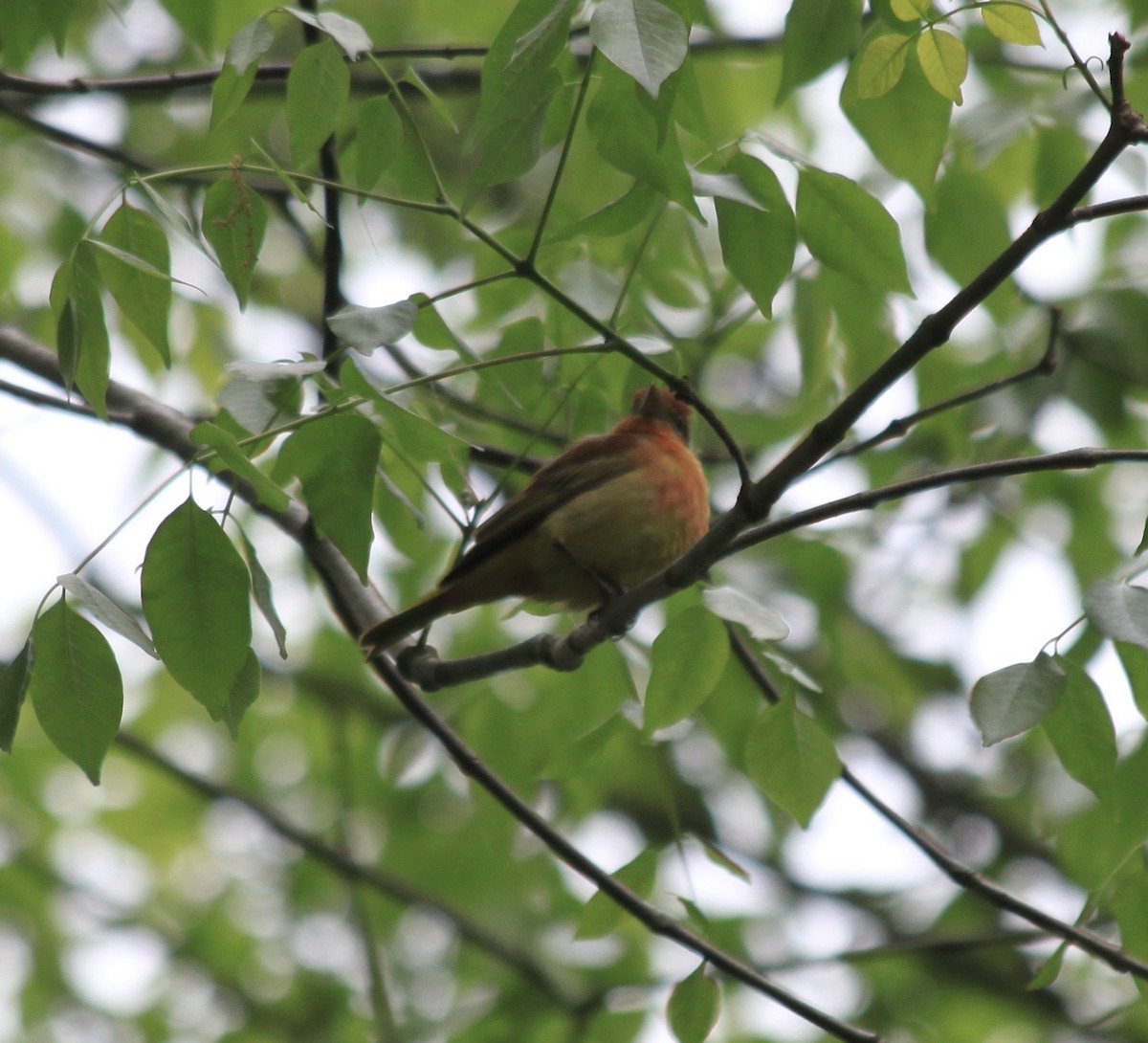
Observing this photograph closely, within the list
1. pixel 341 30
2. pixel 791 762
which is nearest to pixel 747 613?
pixel 791 762

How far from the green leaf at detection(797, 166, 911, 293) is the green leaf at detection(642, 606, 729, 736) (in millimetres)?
935

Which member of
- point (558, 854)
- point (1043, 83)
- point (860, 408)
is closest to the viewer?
point (860, 408)

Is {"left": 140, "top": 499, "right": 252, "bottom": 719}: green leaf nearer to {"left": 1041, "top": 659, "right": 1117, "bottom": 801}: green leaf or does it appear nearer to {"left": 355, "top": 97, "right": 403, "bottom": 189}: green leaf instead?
{"left": 355, "top": 97, "right": 403, "bottom": 189}: green leaf

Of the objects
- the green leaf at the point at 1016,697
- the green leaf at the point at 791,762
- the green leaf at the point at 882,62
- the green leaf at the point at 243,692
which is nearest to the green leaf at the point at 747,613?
the green leaf at the point at 791,762

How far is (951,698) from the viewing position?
35.6 ft

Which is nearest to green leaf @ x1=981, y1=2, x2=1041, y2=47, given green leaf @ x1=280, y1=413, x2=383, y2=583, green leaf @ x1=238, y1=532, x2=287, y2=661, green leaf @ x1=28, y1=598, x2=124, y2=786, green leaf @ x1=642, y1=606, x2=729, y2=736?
green leaf @ x1=642, y1=606, x2=729, y2=736

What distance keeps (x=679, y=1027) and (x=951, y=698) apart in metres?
7.90

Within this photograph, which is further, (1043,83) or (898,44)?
(1043,83)

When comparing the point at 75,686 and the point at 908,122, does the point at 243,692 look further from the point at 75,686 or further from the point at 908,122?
the point at 908,122

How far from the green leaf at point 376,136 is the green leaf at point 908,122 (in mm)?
1117

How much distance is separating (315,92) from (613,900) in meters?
2.36

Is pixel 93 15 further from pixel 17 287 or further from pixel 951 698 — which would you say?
pixel 951 698

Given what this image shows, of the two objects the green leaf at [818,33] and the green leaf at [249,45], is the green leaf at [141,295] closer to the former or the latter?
the green leaf at [249,45]

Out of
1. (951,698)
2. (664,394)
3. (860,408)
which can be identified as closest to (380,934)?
(664,394)
